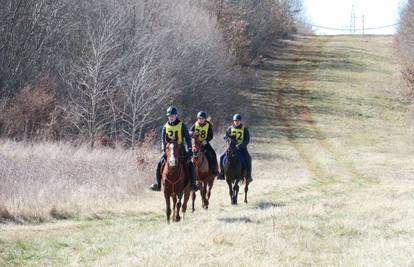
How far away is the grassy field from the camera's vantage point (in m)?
11.2

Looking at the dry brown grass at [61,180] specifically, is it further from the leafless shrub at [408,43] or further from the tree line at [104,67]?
the leafless shrub at [408,43]

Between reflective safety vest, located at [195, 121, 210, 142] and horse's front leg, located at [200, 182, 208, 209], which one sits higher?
reflective safety vest, located at [195, 121, 210, 142]

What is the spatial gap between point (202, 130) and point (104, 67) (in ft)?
56.1

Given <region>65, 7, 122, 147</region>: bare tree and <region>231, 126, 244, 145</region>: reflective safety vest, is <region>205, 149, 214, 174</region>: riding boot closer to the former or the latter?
<region>231, 126, 244, 145</region>: reflective safety vest

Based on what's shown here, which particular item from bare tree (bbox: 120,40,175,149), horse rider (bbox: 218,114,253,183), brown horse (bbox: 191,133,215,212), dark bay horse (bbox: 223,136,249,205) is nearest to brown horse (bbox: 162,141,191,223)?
brown horse (bbox: 191,133,215,212)

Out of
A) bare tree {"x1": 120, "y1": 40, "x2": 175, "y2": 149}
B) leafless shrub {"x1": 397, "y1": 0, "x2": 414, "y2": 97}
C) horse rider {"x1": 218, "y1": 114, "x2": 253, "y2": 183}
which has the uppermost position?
leafless shrub {"x1": 397, "y1": 0, "x2": 414, "y2": 97}

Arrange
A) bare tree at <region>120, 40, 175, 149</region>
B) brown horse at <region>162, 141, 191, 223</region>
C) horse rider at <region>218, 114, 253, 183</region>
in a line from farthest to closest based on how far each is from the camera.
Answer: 1. bare tree at <region>120, 40, 175, 149</region>
2. horse rider at <region>218, 114, 253, 183</region>
3. brown horse at <region>162, 141, 191, 223</region>

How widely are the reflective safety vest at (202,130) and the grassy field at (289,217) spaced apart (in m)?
2.16

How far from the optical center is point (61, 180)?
20.6m

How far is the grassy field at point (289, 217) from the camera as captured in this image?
11180 mm

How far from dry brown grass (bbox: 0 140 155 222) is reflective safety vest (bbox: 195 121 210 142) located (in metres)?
3.51

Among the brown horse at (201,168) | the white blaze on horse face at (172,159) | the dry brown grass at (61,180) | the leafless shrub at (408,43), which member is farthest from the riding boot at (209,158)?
the leafless shrub at (408,43)

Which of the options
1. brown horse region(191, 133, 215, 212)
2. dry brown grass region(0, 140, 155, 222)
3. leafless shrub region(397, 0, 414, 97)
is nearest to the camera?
dry brown grass region(0, 140, 155, 222)

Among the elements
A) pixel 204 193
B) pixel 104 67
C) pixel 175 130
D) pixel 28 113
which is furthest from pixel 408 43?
pixel 175 130
